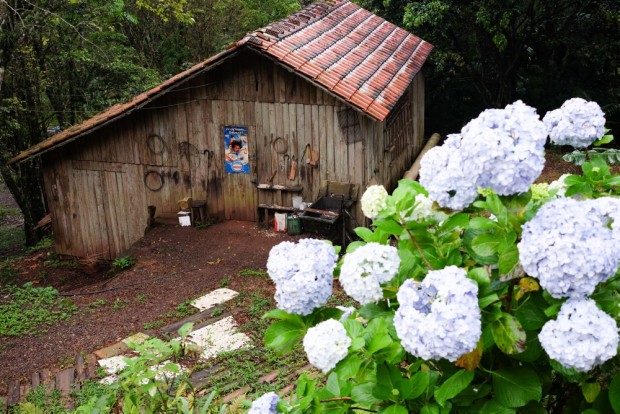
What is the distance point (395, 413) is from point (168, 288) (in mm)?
7901

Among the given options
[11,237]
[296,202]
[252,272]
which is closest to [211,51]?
[11,237]

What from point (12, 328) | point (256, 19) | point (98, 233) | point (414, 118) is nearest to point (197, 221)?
point (98, 233)

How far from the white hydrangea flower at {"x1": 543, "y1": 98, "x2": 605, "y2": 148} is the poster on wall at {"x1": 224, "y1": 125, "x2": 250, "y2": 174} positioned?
9.11m

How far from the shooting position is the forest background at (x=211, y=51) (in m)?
14.3

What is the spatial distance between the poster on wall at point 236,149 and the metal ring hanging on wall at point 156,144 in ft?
4.48

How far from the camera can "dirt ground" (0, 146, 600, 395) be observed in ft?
24.8

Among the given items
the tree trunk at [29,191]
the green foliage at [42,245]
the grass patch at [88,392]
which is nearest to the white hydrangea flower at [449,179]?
the grass patch at [88,392]

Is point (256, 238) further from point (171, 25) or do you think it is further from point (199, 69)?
point (171, 25)

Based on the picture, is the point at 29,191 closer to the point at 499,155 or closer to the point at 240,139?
the point at 240,139

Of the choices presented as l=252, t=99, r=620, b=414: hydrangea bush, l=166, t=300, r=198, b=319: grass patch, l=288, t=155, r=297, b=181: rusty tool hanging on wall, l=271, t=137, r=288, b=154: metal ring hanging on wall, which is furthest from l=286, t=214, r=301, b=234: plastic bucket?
l=252, t=99, r=620, b=414: hydrangea bush

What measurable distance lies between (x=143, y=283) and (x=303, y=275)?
8068 millimetres

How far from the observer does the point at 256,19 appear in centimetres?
2073

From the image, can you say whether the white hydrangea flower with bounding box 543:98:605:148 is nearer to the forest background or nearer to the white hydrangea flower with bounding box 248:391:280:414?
the white hydrangea flower with bounding box 248:391:280:414

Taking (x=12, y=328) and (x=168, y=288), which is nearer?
(x=12, y=328)
